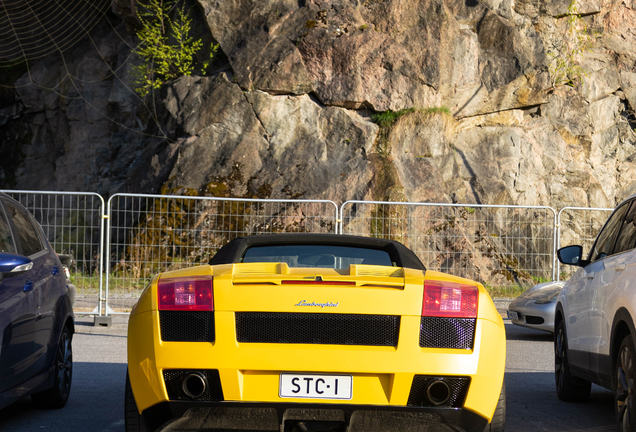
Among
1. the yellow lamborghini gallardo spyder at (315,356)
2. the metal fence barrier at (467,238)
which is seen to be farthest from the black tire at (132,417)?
the metal fence barrier at (467,238)

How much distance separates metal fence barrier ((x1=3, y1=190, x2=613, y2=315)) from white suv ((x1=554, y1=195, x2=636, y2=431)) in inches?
210

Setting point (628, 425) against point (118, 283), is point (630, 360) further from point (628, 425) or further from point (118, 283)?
point (118, 283)

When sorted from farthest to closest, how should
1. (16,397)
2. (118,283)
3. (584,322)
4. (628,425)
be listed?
(118,283), (584,322), (16,397), (628,425)

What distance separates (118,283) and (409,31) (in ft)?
33.8

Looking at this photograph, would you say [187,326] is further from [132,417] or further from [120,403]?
[120,403]

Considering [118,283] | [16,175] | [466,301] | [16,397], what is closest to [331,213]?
[118,283]

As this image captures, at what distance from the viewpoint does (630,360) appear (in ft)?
13.7

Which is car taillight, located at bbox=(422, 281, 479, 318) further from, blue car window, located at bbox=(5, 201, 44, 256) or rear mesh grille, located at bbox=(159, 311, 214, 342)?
blue car window, located at bbox=(5, 201, 44, 256)

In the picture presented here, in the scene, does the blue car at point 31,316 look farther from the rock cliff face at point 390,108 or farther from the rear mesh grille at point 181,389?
the rock cliff face at point 390,108

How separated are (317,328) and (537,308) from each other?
270 inches

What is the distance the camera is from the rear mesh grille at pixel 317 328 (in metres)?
3.40

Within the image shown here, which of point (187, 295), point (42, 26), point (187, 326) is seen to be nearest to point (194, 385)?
point (187, 326)

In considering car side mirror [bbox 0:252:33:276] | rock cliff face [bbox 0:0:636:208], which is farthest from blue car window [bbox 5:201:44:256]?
rock cliff face [bbox 0:0:636:208]

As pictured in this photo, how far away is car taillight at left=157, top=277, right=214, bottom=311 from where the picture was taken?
3.46 m
